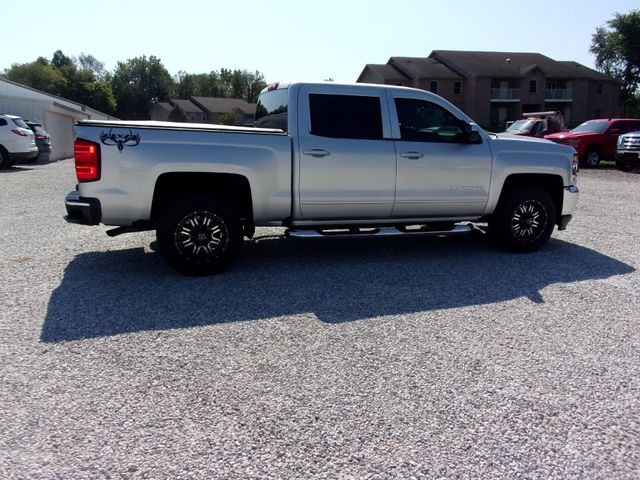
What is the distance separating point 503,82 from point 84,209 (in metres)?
54.4

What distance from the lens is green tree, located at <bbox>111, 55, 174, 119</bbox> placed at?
9881 cm

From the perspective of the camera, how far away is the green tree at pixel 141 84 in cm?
9881

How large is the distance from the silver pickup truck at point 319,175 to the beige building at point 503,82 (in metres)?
44.8

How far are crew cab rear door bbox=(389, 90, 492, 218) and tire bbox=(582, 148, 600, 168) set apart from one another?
55.7ft

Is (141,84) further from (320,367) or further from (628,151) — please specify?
(320,367)

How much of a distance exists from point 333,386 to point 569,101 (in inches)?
2296

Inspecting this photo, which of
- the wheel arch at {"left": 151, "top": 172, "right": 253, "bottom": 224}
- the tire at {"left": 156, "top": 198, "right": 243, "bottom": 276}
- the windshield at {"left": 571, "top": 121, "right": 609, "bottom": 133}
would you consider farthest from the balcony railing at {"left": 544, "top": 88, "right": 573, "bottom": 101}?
the tire at {"left": 156, "top": 198, "right": 243, "bottom": 276}

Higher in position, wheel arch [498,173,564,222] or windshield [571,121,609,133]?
windshield [571,121,609,133]

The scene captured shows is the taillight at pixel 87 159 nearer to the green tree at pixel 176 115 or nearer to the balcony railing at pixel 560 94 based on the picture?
the balcony railing at pixel 560 94

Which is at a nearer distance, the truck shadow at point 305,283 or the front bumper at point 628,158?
the truck shadow at point 305,283

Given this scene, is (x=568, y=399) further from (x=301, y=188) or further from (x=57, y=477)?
(x=301, y=188)

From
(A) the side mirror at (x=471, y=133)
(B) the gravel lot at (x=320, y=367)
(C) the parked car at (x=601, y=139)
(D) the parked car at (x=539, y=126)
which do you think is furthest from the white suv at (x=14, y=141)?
(C) the parked car at (x=601, y=139)

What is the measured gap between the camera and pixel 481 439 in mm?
2961

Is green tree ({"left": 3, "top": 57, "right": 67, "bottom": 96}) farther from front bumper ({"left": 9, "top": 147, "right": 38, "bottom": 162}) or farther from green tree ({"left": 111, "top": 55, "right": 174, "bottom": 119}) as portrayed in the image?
front bumper ({"left": 9, "top": 147, "right": 38, "bottom": 162})
